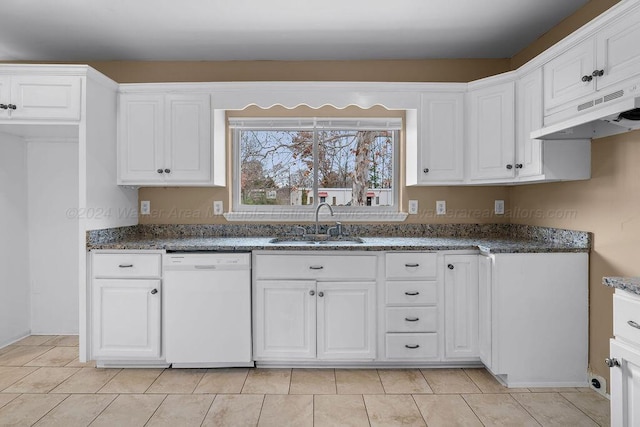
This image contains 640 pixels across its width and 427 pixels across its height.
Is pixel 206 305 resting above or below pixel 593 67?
below

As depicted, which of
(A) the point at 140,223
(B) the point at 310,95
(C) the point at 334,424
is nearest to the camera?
(C) the point at 334,424

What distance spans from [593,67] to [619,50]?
17 centimetres

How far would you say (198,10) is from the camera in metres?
2.70

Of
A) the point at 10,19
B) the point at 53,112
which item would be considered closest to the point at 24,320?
the point at 53,112

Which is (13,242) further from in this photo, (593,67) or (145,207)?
(593,67)

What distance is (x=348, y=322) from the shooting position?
2832 millimetres

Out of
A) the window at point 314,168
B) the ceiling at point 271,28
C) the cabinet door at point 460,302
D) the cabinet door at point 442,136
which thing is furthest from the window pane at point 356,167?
the cabinet door at point 460,302

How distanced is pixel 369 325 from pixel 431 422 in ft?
2.50

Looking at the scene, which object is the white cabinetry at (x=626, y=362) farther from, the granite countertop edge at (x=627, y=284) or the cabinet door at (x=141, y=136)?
the cabinet door at (x=141, y=136)

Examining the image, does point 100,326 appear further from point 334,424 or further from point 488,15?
point 488,15

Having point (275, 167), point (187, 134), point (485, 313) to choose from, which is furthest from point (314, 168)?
point (485, 313)

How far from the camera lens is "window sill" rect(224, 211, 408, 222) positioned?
348 centimetres

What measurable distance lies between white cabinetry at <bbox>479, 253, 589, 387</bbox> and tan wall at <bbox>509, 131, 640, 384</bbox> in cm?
7

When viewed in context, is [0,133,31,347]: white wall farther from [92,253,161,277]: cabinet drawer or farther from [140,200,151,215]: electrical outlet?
[92,253,161,277]: cabinet drawer
